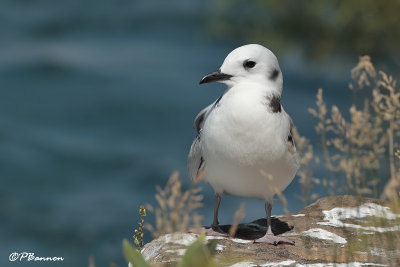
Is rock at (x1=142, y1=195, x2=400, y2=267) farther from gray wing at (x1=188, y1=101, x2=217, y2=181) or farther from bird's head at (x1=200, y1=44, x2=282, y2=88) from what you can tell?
bird's head at (x1=200, y1=44, x2=282, y2=88)

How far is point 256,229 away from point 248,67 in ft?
4.48

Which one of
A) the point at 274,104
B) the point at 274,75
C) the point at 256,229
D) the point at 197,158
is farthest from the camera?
the point at 256,229

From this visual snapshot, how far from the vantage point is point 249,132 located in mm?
5094

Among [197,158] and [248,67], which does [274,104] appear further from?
[197,158]

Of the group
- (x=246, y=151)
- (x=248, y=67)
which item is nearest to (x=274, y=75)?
(x=248, y=67)

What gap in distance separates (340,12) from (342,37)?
1.76 metres

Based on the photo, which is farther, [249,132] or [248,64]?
[248,64]

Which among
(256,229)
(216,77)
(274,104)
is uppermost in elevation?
(216,77)

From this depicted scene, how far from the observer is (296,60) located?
77.0 feet

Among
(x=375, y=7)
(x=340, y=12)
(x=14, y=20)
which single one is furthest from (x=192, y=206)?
(x=14, y=20)

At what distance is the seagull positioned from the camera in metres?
5.11

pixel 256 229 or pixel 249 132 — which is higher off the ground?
pixel 249 132

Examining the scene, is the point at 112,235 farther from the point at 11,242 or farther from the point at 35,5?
the point at 35,5

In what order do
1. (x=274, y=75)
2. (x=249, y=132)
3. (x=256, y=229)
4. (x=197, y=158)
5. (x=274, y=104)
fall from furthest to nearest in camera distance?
(x=256, y=229), (x=197, y=158), (x=274, y=75), (x=274, y=104), (x=249, y=132)
